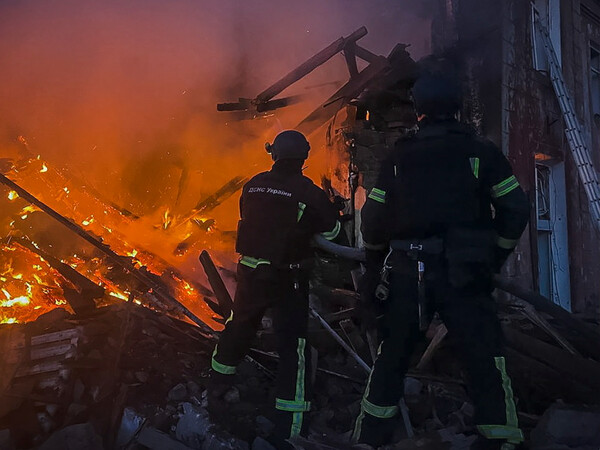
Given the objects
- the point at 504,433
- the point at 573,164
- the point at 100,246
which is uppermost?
the point at 573,164

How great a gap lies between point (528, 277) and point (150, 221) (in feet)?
18.1

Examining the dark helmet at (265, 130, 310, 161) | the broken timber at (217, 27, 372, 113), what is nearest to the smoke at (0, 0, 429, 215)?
the broken timber at (217, 27, 372, 113)

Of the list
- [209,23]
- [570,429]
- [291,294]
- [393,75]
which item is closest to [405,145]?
[291,294]

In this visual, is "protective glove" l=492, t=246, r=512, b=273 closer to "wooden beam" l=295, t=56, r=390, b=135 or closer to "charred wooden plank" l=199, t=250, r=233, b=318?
"charred wooden plank" l=199, t=250, r=233, b=318

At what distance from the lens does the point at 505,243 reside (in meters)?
2.75

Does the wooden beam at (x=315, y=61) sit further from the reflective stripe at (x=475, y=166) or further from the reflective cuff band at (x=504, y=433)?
the reflective cuff band at (x=504, y=433)

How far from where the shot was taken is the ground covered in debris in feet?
10.2

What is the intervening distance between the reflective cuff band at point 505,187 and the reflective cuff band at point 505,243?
9.5 inches

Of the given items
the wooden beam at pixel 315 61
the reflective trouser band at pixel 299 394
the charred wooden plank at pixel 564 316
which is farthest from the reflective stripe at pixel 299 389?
the wooden beam at pixel 315 61

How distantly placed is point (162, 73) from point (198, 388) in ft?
21.1

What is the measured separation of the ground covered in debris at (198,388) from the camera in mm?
3098

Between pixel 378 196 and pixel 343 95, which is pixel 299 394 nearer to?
pixel 378 196

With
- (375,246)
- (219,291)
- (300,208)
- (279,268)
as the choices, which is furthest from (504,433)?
(219,291)

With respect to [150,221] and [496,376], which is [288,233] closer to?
[496,376]
